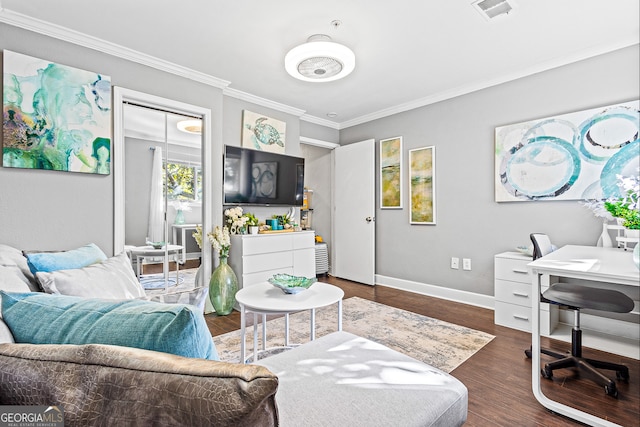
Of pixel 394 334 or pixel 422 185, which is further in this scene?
pixel 422 185

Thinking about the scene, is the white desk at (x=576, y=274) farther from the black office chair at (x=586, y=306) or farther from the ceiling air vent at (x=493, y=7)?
the ceiling air vent at (x=493, y=7)

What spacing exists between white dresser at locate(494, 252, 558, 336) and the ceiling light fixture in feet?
10.7

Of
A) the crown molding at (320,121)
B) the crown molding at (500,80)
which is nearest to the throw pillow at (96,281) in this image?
the crown molding at (320,121)

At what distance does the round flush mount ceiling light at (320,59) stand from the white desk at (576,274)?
1.86 m

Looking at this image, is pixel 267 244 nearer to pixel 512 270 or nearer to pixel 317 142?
pixel 317 142

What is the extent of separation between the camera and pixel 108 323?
0.71 meters

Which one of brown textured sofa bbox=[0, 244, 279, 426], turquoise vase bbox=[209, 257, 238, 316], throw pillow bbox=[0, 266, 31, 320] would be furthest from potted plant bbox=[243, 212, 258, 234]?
brown textured sofa bbox=[0, 244, 279, 426]

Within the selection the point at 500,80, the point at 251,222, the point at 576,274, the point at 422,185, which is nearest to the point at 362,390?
the point at 576,274

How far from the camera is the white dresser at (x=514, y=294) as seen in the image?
2742 millimetres

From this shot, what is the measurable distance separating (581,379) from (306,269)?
8.88 ft

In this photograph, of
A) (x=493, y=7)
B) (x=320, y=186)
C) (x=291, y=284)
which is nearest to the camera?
(x=291, y=284)

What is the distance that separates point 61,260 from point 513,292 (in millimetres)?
3426

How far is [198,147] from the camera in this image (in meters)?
3.23

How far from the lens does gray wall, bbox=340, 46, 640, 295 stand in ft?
8.88
